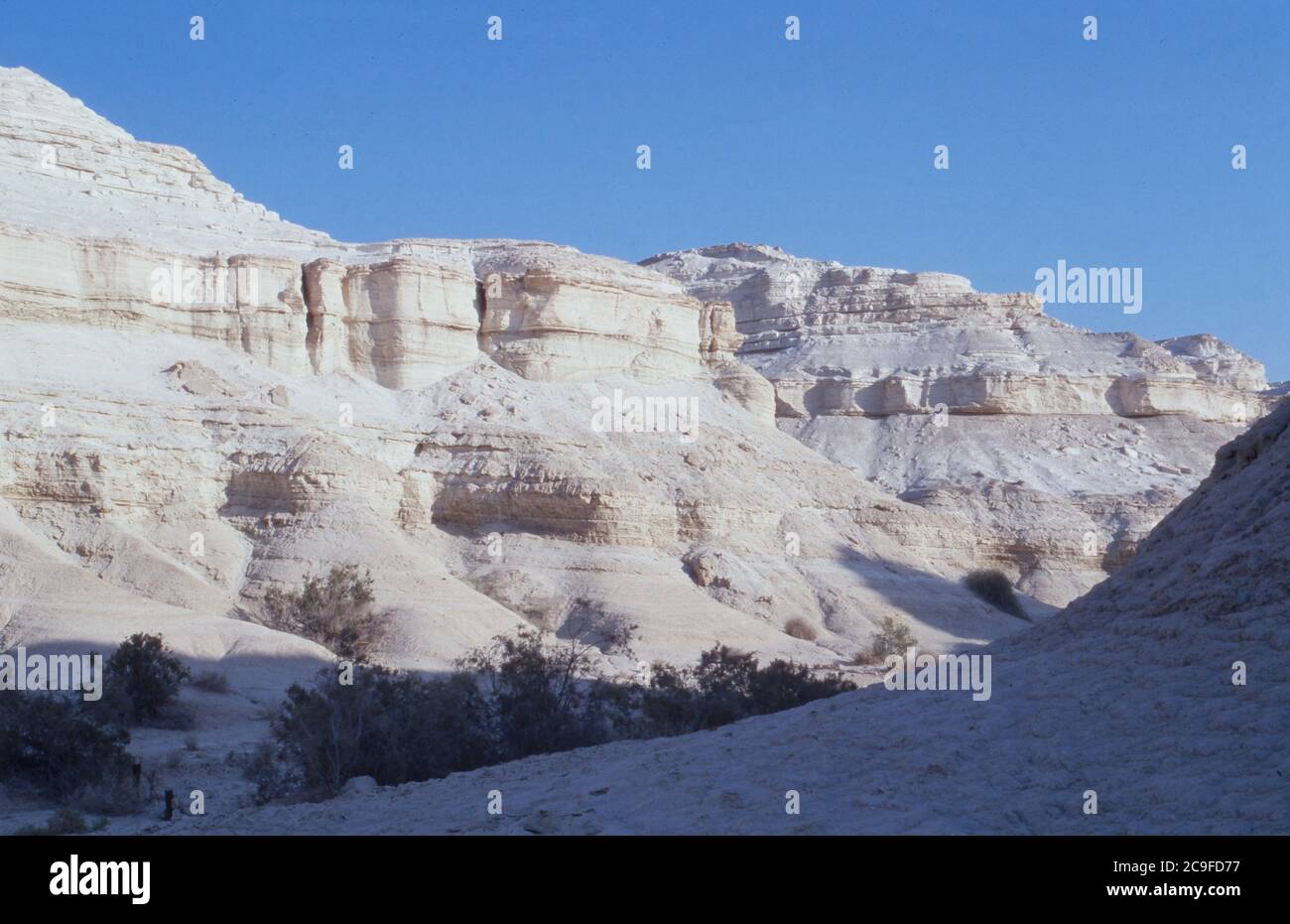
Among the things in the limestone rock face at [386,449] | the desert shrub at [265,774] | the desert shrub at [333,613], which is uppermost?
the limestone rock face at [386,449]

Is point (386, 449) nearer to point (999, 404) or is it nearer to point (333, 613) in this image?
point (333, 613)

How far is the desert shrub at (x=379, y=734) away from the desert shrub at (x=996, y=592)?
32284 mm

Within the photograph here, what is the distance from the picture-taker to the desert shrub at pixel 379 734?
13906mm

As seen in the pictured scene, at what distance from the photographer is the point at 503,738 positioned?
52.4 feet

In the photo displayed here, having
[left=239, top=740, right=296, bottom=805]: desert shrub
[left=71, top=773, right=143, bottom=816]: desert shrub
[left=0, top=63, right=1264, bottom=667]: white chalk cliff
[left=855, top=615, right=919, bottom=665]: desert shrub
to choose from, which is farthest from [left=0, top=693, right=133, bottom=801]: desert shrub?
[left=855, top=615, right=919, bottom=665]: desert shrub

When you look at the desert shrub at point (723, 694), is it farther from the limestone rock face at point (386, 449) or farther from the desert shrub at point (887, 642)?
the desert shrub at point (887, 642)

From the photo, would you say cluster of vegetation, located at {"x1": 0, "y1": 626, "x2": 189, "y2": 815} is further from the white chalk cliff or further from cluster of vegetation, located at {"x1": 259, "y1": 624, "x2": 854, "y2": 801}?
the white chalk cliff

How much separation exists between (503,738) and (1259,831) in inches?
380

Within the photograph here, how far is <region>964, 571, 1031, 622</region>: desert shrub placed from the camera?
45.8 m

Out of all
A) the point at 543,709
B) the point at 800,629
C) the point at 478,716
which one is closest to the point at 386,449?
the point at 800,629

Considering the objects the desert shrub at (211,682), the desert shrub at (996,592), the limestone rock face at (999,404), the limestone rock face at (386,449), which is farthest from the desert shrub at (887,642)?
the limestone rock face at (999,404)

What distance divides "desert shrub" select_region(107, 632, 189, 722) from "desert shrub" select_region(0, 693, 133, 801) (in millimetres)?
4378

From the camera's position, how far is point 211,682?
23.6 meters

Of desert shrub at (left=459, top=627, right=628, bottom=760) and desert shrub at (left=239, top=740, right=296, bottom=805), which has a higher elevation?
desert shrub at (left=459, top=627, right=628, bottom=760)
